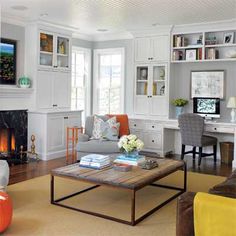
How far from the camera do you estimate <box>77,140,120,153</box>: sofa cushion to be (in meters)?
5.46

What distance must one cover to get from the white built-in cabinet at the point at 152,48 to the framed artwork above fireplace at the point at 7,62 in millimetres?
2521

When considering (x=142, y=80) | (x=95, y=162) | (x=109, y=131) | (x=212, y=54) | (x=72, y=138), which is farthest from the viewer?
(x=142, y=80)

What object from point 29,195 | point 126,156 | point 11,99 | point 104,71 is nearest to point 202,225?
point 126,156

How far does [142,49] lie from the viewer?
7180mm

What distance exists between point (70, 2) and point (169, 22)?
6.97 ft

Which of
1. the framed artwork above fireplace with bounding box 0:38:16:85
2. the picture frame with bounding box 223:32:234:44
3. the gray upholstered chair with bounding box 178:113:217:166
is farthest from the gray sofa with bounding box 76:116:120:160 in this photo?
the picture frame with bounding box 223:32:234:44

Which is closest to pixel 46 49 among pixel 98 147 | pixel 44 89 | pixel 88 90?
pixel 44 89

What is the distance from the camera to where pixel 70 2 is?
16.5 ft

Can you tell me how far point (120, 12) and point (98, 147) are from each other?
7.29 feet

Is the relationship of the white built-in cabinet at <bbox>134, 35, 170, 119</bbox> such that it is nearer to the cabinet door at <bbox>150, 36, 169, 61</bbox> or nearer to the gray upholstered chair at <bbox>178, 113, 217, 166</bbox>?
the cabinet door at <bbox>150, 36, 169, 61</bbox>

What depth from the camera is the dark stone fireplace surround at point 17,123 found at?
19.7ft

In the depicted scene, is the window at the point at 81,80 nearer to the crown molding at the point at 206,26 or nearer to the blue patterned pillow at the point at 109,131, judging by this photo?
the blue patterned pillow at the point at 109,131

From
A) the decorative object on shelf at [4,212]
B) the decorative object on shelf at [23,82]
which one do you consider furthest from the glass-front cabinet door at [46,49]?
the decorative object on shelf at [4,212]

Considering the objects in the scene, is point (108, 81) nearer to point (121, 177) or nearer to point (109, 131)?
point (109, 131)
